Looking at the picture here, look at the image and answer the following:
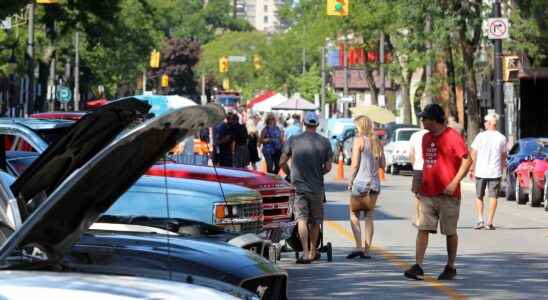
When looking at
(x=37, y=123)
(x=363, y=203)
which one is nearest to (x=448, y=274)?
(x=363, y=203)

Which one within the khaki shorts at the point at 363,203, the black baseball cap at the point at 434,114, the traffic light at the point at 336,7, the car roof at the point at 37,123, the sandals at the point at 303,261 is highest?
the traffic light at the point at 336,7

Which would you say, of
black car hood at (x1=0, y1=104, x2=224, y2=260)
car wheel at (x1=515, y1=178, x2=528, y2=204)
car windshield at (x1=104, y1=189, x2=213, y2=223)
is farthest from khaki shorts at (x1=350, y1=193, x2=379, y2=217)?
car wheel at (x1=515, y1=178, x2=528, y2=204)

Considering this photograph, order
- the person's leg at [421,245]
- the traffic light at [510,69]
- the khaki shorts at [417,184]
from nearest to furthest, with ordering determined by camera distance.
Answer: the person's leg at [421,245]
the khaki shorts at [417,184]
the traffic light at [510,69]

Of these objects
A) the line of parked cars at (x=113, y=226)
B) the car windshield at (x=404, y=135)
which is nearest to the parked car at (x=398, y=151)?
the car windshield at (x=404, y=135)

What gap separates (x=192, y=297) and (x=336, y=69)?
112153 mm

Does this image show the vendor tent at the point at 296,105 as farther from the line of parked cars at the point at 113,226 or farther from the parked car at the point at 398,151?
the line of parked cars at the point at 113,226

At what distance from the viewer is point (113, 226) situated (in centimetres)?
1034

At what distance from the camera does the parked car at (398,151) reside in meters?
47.7

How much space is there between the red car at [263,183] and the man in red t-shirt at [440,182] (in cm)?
184

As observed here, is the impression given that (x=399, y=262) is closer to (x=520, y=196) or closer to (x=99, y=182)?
(x=99, y=182)

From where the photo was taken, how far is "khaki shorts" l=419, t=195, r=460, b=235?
15.4 metres

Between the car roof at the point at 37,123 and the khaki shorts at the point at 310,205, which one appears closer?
the car roof at the point at 37,123

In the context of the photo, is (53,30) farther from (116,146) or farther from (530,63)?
(116,146)

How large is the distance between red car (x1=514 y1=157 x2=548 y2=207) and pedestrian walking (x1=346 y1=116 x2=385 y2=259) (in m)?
11.8
